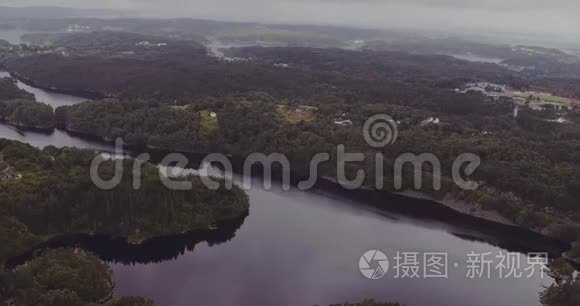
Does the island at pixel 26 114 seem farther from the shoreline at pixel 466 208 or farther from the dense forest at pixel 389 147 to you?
the shoreline at pixel 466 208

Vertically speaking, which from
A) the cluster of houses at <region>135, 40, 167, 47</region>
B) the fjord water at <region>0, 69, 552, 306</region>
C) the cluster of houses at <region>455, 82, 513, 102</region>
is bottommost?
the fjord water at <region>0, 69, 552, 306</region>

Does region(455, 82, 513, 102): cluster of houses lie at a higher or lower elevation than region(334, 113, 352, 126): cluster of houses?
higher

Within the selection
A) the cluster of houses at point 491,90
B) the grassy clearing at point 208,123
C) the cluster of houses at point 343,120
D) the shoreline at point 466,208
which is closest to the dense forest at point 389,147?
the grassy clearing at point 208,123

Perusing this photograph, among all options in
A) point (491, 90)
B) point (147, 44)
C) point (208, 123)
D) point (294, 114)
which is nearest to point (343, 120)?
point (294, 114)

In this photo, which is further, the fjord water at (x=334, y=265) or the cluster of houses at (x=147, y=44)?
the cluster of houses at (x=147, y=44)

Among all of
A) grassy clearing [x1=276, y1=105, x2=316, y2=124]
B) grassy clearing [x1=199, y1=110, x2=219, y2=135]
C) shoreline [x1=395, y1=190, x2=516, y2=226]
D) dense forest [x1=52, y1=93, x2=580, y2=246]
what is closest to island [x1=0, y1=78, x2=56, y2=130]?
dense forest [x1=52, y1=93, x2=580, y2=246]

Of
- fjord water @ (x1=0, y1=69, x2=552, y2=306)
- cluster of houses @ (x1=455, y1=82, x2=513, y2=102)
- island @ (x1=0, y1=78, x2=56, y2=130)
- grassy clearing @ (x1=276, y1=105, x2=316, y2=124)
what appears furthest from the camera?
cluster of houses @ (x1=455, y1=82, x2=513, y2=102)

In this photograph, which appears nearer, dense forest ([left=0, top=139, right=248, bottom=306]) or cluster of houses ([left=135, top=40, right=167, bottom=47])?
dense forest ([left=0, top=139, right=248, bottom=306])

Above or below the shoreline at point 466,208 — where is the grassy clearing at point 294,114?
above

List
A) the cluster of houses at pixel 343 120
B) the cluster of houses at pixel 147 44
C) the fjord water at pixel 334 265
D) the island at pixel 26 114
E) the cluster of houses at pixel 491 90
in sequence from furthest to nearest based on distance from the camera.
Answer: the cluster of houses at pixel 147 44, the cluster of houses at pixel 491 90, the island at pixel 26 114, the cluster of houses at pixel 343 120, the fjord water at pixel 334 265

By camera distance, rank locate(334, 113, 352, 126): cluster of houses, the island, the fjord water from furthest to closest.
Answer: the island, locate(334, 113, 352, 126): cluster of houses, the fjord water

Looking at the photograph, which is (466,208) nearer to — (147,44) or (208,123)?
(208,123)

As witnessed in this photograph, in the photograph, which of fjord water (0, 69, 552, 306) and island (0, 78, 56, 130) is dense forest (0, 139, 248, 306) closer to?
fjord water (0, 69, 552, 306)
